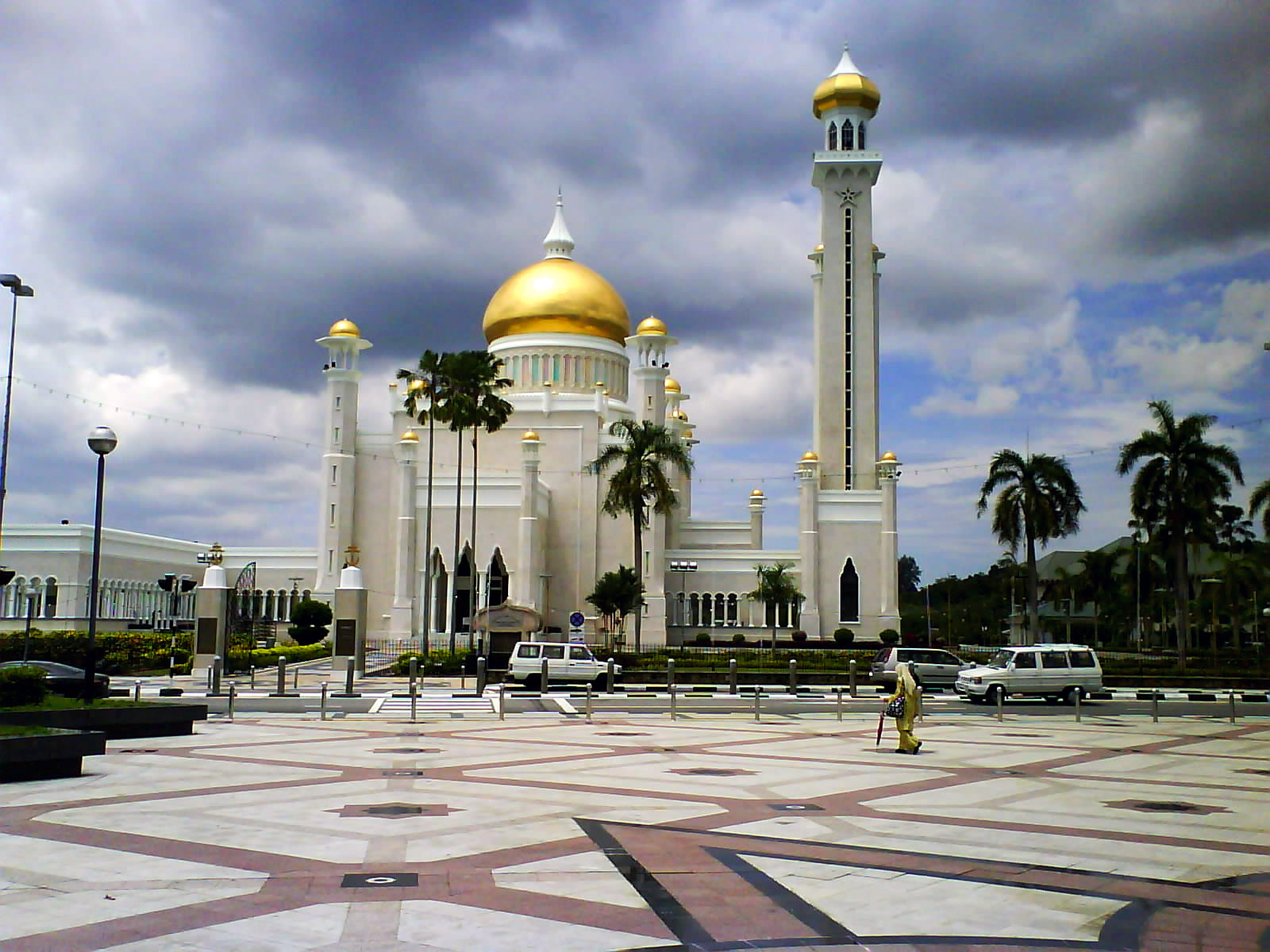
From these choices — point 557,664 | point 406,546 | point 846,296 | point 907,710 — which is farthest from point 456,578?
point 907,710

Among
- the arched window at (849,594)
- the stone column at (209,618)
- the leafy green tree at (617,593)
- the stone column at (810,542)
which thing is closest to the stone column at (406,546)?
the leafy green tree at (617,593)

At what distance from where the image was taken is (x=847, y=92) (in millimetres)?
65875

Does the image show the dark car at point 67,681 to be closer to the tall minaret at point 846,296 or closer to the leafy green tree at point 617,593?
the leafy green tree at point 617,593

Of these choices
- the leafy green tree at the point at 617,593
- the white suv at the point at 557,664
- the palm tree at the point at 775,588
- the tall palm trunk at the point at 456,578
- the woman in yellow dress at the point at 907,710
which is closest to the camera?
the woman in yellow dress at the point at 907,710

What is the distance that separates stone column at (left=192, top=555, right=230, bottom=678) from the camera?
133ft

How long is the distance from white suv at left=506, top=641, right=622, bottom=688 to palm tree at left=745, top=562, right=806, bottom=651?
72.6 ft

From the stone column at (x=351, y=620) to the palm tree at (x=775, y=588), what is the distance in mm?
20780

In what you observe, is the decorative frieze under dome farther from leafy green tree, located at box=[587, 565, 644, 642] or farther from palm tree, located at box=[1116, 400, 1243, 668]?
palm tree, located at box=[1116, 400, 1243, 668]

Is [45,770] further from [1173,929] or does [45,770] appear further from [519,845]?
[1173,929]

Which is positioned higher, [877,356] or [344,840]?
[877,356]

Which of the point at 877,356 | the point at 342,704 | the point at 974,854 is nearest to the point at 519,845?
the point at 974,854

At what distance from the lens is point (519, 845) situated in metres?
9.59

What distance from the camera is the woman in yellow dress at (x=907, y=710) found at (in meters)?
17.8

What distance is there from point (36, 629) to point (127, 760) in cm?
3416
